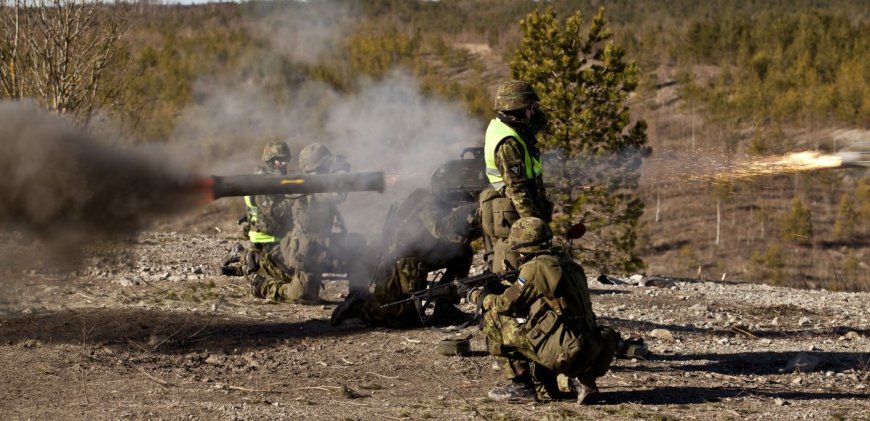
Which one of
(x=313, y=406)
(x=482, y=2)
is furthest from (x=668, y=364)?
(x=482, y=2)

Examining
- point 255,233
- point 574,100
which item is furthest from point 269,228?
point 574,100

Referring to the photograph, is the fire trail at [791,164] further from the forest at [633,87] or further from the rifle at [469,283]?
the rifle at [469,283]

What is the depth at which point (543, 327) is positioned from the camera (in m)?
7.71

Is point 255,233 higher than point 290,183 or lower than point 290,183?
lower

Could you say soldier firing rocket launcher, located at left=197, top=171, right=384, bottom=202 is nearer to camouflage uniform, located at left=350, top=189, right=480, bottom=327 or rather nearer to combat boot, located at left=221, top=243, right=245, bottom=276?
camouflage uniform, located at left=350, top=189, right=480, bottom=327

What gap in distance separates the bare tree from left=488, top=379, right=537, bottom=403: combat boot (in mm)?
14903

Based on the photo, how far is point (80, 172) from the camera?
9367 mm

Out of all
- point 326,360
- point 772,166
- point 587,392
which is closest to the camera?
point 587,392

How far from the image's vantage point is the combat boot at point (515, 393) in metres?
8.00

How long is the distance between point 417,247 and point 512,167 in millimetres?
2147

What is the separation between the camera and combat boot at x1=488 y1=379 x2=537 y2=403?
26.2 feet

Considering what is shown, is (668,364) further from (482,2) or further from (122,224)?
(482,2)

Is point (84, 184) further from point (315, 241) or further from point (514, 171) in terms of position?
point (514, 171)

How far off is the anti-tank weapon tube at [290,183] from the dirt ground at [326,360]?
1357mm
